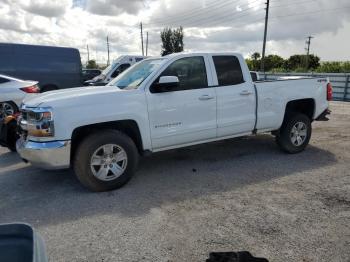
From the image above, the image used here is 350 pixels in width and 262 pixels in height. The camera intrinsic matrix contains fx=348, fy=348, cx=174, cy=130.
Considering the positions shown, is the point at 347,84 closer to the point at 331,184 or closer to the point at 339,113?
the point at 339,113

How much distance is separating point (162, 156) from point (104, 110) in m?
2.22

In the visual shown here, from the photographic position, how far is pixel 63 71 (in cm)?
1409

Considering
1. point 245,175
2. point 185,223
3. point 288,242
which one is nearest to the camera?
point 288,242

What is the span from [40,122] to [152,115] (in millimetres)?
1478

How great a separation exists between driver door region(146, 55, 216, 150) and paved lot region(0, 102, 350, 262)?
63 cm

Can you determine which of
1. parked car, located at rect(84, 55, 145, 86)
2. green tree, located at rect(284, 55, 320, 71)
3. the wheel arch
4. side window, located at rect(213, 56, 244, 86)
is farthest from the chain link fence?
green tree, located at rect(284, 55, 320, 71)

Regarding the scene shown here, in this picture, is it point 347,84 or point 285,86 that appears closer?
point 285,86

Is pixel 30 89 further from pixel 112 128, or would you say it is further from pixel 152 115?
pixel 152 115

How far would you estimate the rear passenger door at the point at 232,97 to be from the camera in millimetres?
5523

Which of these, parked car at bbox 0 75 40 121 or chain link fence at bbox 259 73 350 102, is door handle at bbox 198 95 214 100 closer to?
parked car at bbox 0 75 40 121

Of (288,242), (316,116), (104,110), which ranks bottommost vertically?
(288,242)

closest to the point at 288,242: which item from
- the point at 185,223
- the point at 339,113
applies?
the point at 185,223

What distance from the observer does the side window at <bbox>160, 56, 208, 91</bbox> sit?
5.20 metres

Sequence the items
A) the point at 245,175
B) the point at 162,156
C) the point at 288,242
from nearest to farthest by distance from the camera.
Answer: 1. the point at 288,242
2. the point at 245,175
3. the point at 162,156
